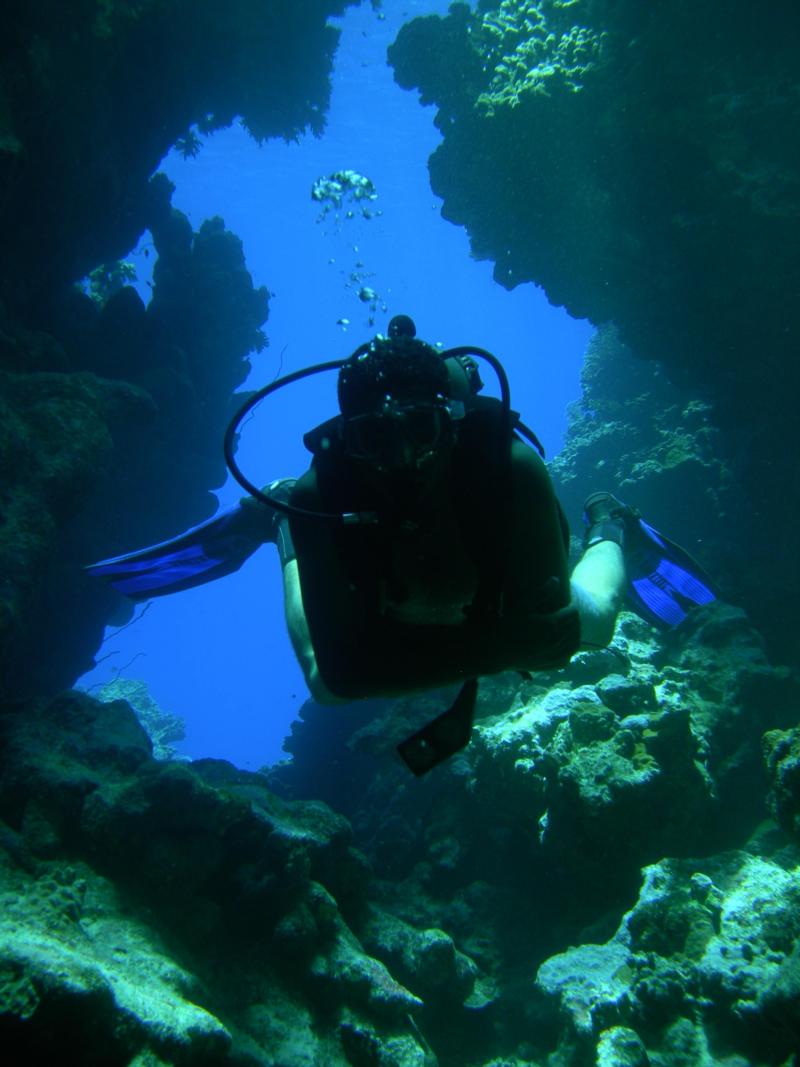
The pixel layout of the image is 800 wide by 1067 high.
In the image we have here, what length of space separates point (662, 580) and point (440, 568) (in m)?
2.54

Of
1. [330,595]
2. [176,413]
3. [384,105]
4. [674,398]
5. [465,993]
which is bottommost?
[465,993]

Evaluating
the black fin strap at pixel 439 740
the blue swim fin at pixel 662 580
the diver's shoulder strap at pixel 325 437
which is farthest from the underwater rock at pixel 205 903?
the blue swim fin at pixel 662 580

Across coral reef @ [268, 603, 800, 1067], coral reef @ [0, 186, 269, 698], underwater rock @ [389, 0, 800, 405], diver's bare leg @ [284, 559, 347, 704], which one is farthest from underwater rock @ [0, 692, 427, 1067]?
underwater rock @ [389, 0, 800, 405]

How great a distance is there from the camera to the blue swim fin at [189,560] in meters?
3.72

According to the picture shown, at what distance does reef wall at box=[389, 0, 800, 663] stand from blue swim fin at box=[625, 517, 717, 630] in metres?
7.77

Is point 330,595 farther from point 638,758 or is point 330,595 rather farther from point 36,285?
point 36,285

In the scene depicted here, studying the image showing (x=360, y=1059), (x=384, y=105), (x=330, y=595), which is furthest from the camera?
(x=384, y=105)

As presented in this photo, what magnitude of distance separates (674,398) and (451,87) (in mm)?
9963

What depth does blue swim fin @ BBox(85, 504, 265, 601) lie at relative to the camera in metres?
3.72

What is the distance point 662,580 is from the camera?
13.5 ft

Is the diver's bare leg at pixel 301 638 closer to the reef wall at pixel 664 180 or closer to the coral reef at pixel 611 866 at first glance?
the coral reef at pixel 611 866

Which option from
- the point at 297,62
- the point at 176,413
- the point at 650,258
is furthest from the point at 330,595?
Answer: the point at 297,62

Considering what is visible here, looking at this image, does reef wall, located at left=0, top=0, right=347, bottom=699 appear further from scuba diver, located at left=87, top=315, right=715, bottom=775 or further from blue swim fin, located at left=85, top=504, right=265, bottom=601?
scuba diver, located at left=87, top=315, right=715, bottom=775

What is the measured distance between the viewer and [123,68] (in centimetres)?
1208
